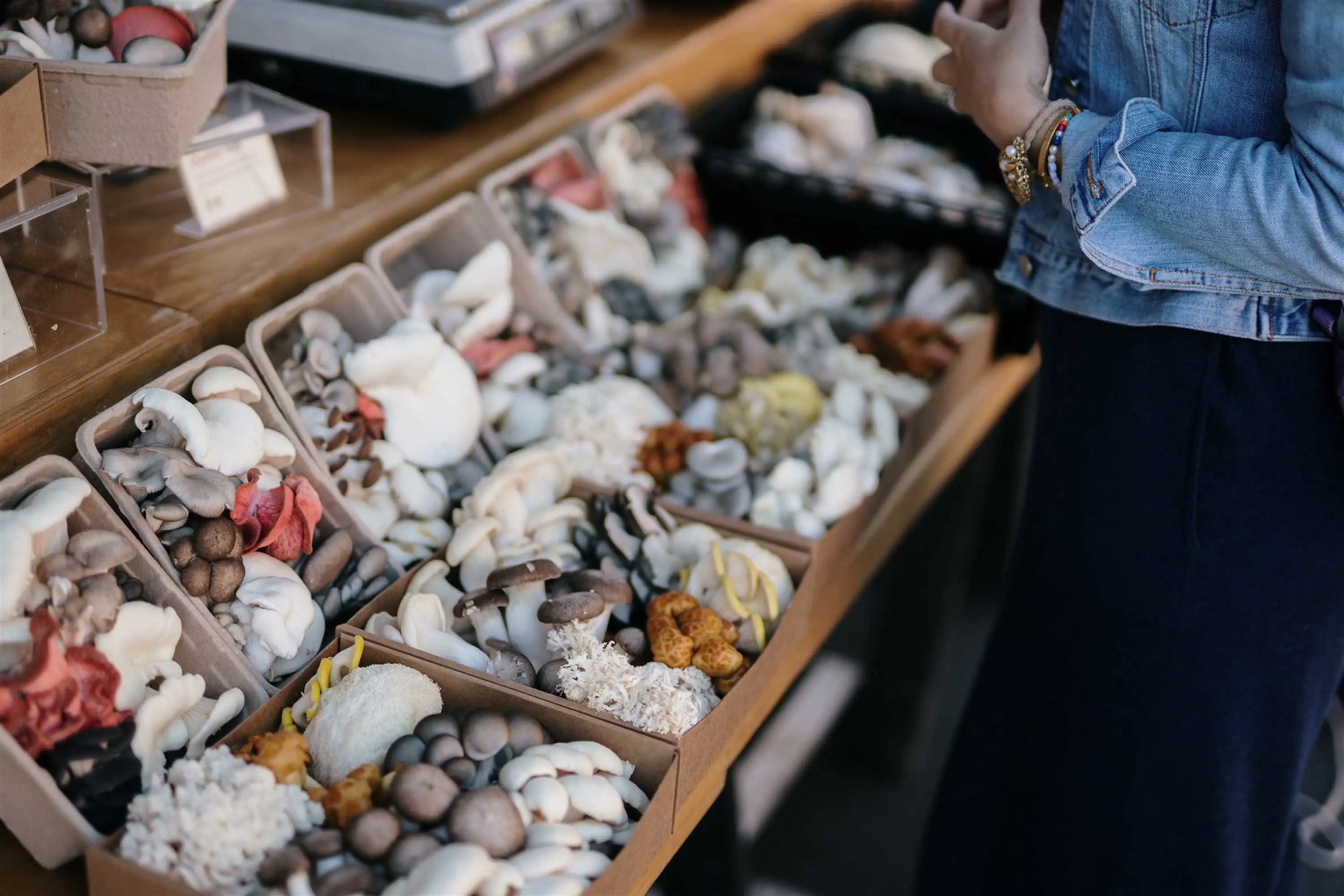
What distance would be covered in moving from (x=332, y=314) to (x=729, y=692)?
656 millimetres

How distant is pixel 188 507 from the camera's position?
1.03 m

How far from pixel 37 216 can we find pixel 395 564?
0.48 m

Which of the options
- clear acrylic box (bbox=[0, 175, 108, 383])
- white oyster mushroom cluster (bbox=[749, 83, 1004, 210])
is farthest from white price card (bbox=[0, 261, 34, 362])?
white oyster mushroom cluster (bbox=[749, 83, 1004, 210])

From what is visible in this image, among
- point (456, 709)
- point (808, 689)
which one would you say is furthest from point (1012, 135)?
point (808, 689)

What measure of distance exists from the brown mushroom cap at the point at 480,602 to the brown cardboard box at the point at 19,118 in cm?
56

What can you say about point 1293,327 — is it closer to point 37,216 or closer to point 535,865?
point 535,865

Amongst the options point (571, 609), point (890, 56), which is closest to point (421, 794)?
point (571, 609)

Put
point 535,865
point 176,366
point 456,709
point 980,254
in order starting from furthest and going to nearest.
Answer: point 980,254 < point 176,366 < point 456,709 < point 535,865

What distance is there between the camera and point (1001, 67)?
112 cm

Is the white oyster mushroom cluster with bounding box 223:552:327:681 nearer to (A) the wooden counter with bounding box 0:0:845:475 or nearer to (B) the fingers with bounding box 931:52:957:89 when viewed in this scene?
(A) the wooden counter with bounding box 0:0:845:475

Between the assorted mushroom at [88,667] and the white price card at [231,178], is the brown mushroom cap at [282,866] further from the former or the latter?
the white price card at [231,178]

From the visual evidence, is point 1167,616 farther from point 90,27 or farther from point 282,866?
point 90,27

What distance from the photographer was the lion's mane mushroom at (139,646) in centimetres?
96

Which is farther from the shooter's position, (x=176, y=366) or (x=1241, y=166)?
(x=176, y=366)
